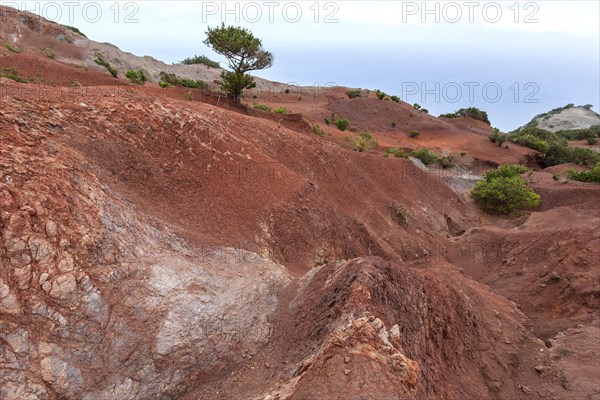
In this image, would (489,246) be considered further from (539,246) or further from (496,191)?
(496,191)

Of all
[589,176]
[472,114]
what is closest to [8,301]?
[589,176]

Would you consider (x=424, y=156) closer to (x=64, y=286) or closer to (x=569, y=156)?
(x=569, y=156)

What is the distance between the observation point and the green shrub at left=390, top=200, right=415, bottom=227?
15.6 meters

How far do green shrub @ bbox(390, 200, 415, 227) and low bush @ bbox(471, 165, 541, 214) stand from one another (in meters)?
7.60

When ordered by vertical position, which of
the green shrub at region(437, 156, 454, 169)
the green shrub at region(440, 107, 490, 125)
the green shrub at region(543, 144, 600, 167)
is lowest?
the green shrub at region(437, 156, 454, 169)

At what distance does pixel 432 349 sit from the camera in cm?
674

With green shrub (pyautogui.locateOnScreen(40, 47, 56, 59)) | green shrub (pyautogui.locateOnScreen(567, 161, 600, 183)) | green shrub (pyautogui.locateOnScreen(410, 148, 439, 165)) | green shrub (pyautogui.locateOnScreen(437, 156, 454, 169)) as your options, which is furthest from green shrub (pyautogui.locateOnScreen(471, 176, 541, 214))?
green shrub (pyautogui.locateOnScreen(40, 47, 56, 59))

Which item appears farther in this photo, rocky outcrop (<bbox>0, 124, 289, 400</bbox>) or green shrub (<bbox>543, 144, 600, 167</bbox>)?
green shrub (<bbox>543, 144, 600, 167</bbox>)

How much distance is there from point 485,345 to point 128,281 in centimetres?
733

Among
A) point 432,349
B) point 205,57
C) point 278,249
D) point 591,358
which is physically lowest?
point 591,358

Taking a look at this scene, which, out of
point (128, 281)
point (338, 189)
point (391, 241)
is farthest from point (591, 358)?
point (128, 281)

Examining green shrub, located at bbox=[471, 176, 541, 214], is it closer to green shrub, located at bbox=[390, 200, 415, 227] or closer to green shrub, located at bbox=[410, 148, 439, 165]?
green shrub, located at bbox=[410, 148, 439, 165]

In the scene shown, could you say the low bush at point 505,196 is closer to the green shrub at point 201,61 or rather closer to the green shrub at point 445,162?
the green shrub at point 445,162

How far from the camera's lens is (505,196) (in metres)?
20.4
